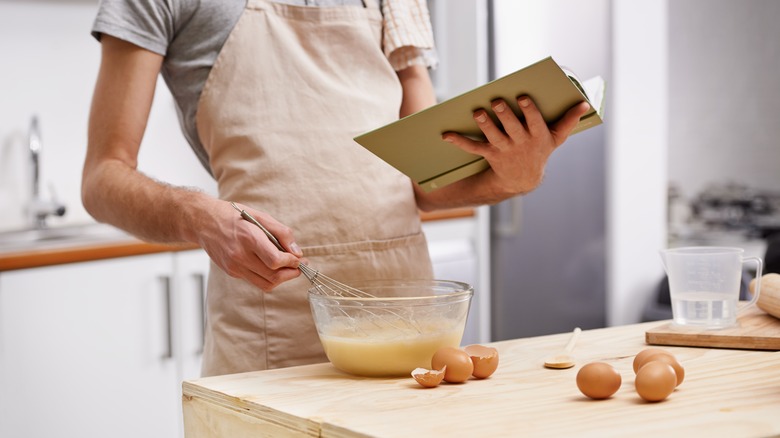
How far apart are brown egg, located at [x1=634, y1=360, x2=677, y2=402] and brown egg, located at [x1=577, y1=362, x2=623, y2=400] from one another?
0.9 inches

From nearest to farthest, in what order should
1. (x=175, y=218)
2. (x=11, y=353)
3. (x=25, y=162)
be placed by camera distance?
(x=175, y=218) → (x=11, y=353) → (x=25, y=162)

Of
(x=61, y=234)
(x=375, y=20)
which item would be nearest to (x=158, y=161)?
(x=61, y=234)

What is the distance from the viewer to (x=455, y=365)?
951mm

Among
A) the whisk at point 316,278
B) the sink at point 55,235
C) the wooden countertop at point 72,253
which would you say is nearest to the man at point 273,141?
the whisk at point 316,278

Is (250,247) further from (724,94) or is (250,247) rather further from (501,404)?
(724,94)

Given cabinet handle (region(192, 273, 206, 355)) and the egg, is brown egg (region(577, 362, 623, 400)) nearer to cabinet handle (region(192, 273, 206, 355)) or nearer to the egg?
the egg

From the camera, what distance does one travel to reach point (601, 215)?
351 centimetres

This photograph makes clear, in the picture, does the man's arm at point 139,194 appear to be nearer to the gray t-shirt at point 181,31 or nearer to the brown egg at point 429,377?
the gray t-shirt at point 181,31

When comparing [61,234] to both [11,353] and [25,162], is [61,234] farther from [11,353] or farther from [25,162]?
[11,353]

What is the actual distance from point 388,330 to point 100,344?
1353 mm

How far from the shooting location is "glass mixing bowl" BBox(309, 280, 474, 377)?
101 cm

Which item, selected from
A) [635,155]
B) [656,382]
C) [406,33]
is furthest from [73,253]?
[635,155]

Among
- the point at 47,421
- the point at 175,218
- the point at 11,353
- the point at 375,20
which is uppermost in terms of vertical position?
the point at 375,20

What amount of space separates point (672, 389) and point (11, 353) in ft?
5.39
